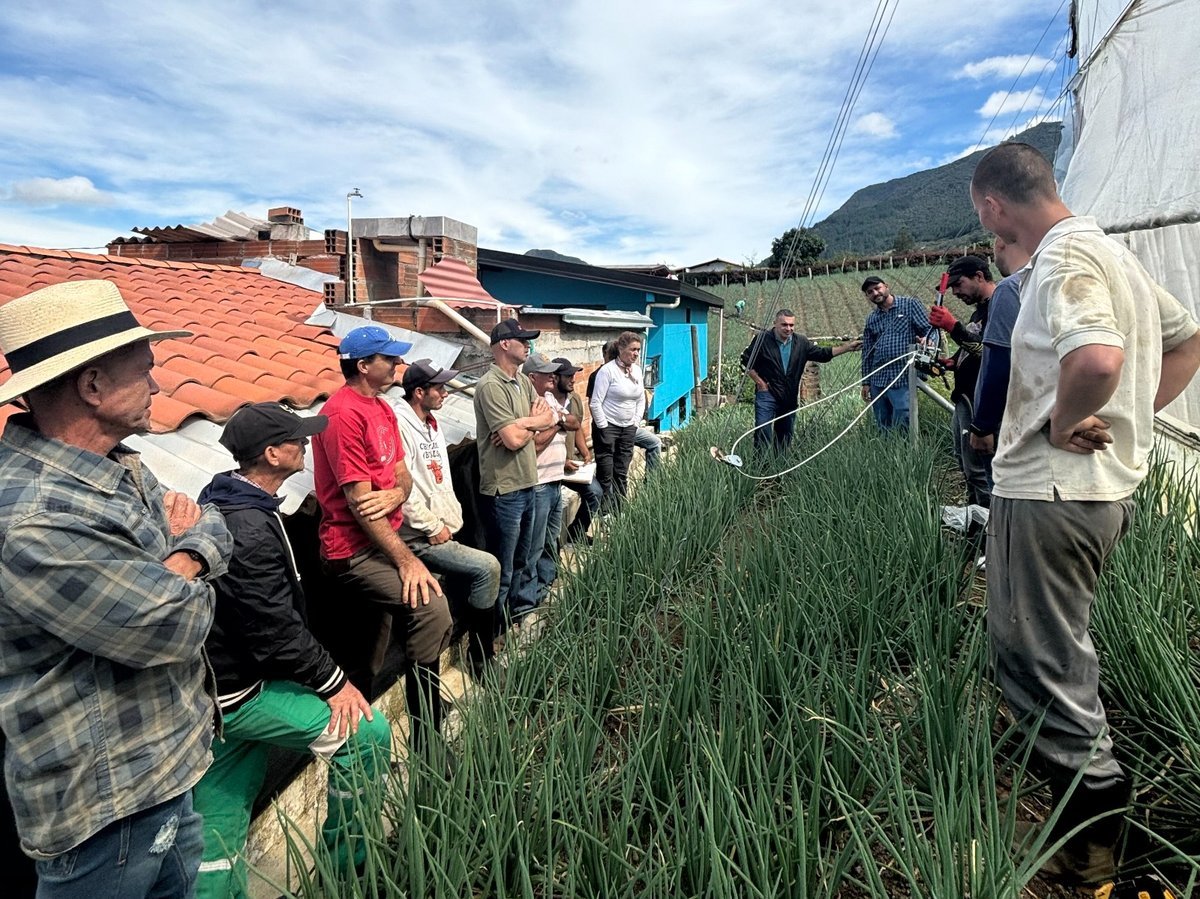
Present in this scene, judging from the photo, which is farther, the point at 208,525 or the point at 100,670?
the point at 208,525

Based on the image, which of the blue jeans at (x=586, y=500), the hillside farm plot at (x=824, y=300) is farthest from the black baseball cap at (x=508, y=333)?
the hillside farm plot at (x=824, y=300)

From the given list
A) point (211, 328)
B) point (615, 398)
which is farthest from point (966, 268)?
point (211, 328)

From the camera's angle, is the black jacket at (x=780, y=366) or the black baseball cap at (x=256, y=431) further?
the black jacket at (x=780, y=366)

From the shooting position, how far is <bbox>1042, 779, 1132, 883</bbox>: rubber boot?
137cm

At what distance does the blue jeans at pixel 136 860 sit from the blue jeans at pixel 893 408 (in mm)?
4635

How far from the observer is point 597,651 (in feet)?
6.42

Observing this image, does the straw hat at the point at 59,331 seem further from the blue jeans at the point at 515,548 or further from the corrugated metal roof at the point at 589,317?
the corrugated metal roof at the point at 589,317

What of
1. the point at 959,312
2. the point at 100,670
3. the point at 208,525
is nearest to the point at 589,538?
the point at 208,525

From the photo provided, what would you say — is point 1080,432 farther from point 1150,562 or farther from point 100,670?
point 100,670

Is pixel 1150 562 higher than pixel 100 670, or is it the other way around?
pixel 100 670

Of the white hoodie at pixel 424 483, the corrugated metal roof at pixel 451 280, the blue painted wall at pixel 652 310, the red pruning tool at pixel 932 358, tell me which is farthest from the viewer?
the blue painted wall at pixel 652 310

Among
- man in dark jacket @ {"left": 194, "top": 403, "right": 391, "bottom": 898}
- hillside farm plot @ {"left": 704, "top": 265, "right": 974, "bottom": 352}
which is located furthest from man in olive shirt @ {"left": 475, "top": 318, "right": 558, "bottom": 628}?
hillside farm plot @ {"left": 704, "top": 265, "right": 974, "bottom": 352}

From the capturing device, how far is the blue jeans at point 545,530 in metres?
3.53

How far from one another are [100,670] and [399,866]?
2.07 ft
